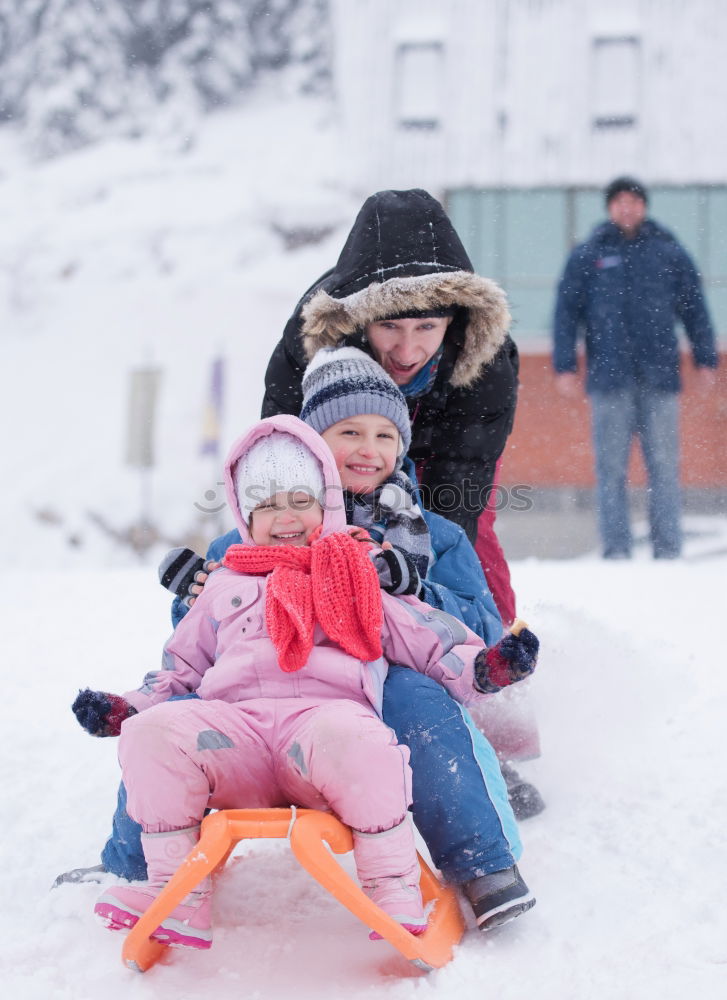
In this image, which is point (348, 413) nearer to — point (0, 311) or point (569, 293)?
point (569, 293)

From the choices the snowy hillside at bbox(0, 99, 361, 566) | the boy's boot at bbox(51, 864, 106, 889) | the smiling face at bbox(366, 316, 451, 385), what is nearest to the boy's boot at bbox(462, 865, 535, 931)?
the boy's boot at bbox(51, 864, 106, 889)

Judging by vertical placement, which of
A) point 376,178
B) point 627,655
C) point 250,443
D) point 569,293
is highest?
point 376,178

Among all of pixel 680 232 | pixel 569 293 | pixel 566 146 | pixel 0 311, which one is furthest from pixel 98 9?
pixel 569 293

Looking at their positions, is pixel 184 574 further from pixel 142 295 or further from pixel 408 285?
pixel 142 295

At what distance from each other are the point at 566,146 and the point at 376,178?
323cm

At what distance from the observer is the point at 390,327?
1.90 m

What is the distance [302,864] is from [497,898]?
30 cm

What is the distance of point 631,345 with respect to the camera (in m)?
4.26

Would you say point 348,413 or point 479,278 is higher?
point 479,278

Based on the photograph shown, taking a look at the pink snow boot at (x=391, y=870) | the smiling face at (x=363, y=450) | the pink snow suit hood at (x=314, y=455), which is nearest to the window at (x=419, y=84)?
the smiling face at (x=363, y=450)

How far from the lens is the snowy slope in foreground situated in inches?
44.6

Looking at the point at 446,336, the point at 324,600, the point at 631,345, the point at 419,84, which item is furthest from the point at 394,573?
the point at 419,84

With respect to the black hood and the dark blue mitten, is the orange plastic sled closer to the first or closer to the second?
the dark blue mitten

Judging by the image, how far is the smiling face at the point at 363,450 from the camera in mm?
1681
